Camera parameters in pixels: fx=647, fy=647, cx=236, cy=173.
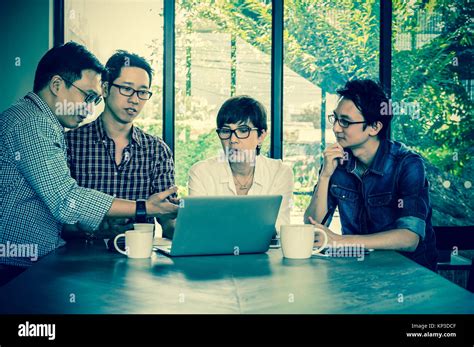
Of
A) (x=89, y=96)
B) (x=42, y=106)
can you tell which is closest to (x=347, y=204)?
(x=89, y=96)

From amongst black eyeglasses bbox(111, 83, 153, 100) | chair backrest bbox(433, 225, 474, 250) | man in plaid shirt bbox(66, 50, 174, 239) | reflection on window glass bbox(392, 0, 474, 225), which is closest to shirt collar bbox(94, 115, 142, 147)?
man in plaid shirt bbox(66, 50, 174, 239)

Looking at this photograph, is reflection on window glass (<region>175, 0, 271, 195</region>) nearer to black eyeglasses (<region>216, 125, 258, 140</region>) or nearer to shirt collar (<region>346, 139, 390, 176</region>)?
black eyeglasses (<region>216, 125, 258, 140</region>)

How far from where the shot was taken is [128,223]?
3.17m

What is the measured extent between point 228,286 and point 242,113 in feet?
4.84

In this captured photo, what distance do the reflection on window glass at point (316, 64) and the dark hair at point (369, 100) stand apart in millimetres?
1478

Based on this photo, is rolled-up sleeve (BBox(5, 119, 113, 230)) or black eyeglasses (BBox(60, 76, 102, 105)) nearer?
rolled-up sleeve (BBox(5, 119, 113, 230))

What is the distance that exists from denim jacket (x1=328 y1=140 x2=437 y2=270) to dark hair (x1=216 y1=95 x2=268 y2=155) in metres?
0.47

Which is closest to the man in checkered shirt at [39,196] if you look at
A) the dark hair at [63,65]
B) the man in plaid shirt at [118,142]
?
the dark hair at [63,65]

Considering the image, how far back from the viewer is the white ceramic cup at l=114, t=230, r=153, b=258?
236 cm

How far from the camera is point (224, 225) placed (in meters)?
2.34

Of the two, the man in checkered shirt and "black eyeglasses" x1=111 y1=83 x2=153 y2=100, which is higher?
"black eyeglasses" x1=111 y1=83 x2=153 y2=100

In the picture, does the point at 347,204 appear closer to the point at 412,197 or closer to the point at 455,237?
the point at 412,197

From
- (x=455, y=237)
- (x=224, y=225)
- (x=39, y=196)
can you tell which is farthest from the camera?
(x=455, y=237)
